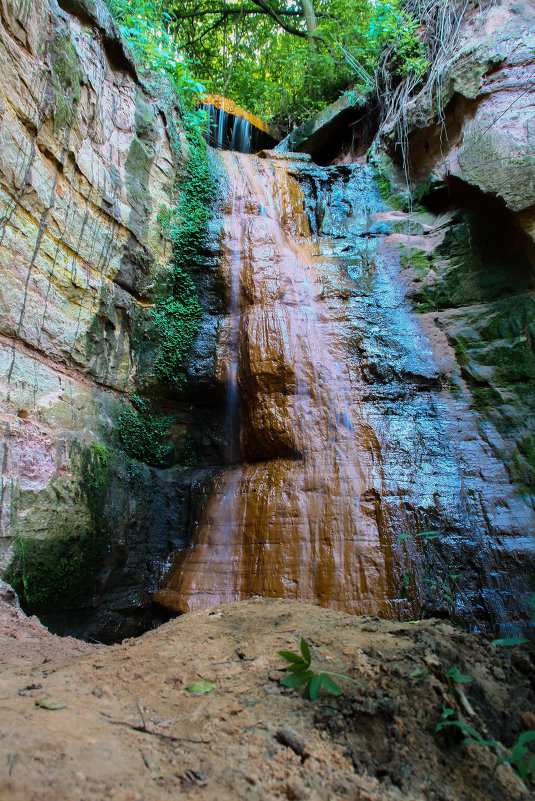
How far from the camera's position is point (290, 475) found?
482cm

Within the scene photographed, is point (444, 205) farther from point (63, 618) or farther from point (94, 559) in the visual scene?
point (63, 618)

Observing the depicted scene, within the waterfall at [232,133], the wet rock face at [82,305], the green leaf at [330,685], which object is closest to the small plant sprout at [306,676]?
the green leaf at [330,685]

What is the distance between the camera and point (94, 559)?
4.62 m

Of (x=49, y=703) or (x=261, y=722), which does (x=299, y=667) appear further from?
(x=49, y=703)

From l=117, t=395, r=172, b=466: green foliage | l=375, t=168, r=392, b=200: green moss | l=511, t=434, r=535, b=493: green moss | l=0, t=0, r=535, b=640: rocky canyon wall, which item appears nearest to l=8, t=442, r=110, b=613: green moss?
l=0, t=0, r=535, b=640: rocky canyon wall

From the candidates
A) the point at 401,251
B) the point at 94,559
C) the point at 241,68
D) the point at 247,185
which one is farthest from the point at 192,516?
the point at 241,68

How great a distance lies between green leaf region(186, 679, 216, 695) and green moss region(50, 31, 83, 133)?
506cm

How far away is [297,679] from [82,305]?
4359 mm

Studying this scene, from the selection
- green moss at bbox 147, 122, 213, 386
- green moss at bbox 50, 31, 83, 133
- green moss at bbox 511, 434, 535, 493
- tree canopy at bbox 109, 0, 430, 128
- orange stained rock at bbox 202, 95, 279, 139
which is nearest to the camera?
green moss at bbox 511, 434, 535, 493

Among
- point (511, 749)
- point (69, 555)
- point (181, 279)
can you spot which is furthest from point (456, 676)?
point (181, 279)

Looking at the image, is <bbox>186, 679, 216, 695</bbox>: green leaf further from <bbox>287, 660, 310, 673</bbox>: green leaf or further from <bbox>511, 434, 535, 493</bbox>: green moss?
<bbox>511, 434, 535, 493</bbox>: green moss

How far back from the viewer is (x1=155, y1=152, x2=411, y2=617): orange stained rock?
4.19 metres

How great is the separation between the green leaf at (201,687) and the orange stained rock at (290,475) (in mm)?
2233

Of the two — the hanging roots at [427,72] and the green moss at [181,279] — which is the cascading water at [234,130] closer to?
the hanging roots at [427,72]
